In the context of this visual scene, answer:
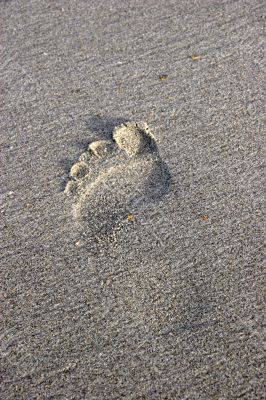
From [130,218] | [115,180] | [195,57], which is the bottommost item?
[130,218]

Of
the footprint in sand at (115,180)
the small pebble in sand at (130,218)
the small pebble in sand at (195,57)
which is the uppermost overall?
the small pebble in sand at (195,57)

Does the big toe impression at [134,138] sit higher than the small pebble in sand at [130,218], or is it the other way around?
the big toe impression at [134,138]

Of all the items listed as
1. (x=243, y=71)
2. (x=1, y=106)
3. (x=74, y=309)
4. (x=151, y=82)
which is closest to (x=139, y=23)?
(x=151, y=82)

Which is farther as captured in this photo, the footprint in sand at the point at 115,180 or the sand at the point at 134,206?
the footprint in sand at the point at 115,180

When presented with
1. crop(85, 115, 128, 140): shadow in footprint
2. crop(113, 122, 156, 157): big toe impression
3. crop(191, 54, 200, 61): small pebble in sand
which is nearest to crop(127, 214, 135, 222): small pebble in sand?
crop(113, 122, 156, 157): big toe impression

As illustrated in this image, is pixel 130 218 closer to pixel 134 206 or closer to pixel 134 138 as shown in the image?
pixel 134 206

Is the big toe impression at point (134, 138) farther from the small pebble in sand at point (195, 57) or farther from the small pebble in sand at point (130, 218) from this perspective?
the small pebble in sand at point (195, 57)

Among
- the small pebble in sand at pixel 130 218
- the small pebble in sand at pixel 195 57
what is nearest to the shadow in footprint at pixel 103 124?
the small pebble in sand at pixel 130 218

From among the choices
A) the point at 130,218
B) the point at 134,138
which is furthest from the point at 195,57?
the point at 130,218

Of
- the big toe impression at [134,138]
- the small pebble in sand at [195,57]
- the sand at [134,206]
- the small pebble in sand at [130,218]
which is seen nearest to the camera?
the sand at [134,206]
